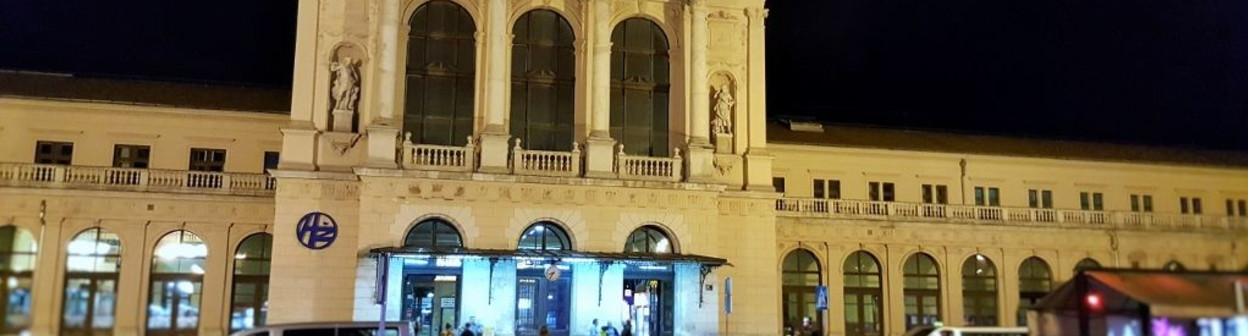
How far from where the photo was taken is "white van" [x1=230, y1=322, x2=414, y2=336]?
865 inches

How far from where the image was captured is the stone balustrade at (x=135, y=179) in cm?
3891

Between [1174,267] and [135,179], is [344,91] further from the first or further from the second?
[1174,267]

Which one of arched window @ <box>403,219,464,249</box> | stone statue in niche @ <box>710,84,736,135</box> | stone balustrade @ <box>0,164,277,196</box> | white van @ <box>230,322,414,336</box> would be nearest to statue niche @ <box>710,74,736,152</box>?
A: stone statue in niche @ <box>710,84,736,135</box>

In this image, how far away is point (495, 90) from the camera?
35469 millimetres

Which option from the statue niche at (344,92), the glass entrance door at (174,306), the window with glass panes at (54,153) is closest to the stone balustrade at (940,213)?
the statue niche at (344,92)

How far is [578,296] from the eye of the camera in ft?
115

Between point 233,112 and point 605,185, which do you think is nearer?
point 605,185

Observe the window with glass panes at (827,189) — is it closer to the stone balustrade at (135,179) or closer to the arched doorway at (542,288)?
the arched doorway at (542,288)

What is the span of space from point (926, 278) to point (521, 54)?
902 inches

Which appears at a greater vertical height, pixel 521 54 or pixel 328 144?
pixel 521 54

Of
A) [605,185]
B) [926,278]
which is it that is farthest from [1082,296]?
[926,278]

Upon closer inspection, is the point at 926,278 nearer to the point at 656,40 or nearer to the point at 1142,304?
the point at 656,40

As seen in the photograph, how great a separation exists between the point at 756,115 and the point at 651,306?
8674mm

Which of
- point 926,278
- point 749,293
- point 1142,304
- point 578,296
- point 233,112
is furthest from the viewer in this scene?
point 926,278
